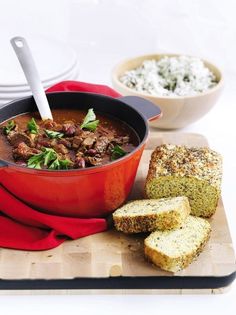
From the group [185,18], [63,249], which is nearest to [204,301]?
[63,249]

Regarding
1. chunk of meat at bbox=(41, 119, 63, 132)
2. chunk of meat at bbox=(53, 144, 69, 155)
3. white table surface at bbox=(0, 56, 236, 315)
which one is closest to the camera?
white table surface at bbox=(0, 56, 236, 315)

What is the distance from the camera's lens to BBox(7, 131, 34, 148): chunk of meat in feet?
11.9

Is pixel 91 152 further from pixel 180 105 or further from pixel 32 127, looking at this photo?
pixel 180 105

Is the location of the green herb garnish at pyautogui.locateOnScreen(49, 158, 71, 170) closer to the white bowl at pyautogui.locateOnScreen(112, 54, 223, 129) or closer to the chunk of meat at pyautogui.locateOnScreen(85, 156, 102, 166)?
the chunk of meat at pyautogui.locateOnScreen(85, 156, 102, 166)

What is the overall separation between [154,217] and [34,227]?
645 millimetres

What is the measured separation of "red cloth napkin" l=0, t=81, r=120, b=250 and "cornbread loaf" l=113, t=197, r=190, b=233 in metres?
0.13

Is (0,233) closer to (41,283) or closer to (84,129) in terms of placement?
(41,283)

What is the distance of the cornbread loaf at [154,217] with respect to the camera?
350 cm

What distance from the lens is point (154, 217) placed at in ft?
11.5

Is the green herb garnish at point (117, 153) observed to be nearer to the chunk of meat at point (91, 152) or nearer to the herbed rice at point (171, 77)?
the chunk of meat at point (91, 152)

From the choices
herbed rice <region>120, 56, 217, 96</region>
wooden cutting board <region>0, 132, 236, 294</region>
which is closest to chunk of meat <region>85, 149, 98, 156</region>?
wooden cutting board <region>0, 132, 236, 294</region>

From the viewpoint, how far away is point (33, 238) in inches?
141

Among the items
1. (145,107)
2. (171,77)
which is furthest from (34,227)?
(171,77)

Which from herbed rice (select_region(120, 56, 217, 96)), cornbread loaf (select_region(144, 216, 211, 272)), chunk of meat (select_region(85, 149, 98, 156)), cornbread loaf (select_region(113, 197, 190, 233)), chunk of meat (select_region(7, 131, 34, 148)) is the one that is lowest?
herbed rice (select_region(120, 56, 217, 96))
